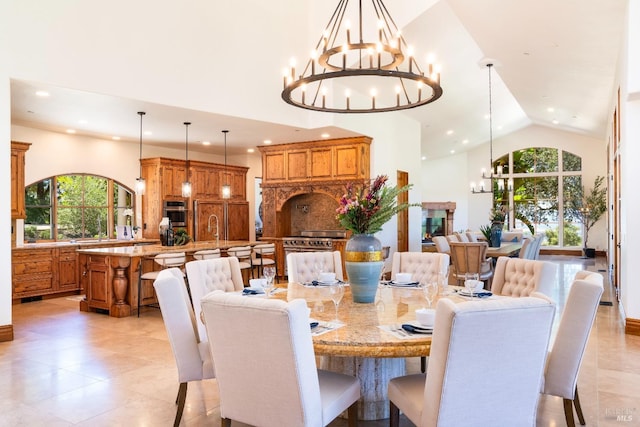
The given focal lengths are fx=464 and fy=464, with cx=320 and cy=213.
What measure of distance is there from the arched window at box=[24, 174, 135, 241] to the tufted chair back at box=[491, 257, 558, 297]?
288 inches

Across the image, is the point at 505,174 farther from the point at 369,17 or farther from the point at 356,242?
the point at 356,242

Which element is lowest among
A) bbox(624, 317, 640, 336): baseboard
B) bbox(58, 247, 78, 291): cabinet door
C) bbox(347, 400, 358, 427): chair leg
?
bbox(624, 317, 640, 336): baseboard

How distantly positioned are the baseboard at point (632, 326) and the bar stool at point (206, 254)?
5104 millimetres

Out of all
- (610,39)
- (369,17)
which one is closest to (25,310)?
(369,17)

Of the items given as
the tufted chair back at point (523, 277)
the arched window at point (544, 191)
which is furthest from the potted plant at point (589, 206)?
the tufted chair back at point (523, 277)

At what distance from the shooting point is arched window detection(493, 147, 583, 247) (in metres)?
14.4

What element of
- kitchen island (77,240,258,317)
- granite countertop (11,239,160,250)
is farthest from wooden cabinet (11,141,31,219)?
kitchen island (77,240,258,317)

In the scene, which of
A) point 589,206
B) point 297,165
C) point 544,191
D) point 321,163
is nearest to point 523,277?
point 321,163

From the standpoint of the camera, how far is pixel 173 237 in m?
7.24

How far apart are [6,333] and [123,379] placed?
2.02 m

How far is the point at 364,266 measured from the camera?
305 centimetres

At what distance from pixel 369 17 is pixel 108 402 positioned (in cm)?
587

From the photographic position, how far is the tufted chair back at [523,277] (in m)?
3.18

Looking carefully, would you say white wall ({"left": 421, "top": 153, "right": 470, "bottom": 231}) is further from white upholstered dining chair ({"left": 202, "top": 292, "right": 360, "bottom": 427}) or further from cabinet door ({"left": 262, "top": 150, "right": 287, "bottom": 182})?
white upholstered dining chair ({"left": 202, "top": 292, "right": 360, "bottom": 427})
